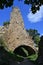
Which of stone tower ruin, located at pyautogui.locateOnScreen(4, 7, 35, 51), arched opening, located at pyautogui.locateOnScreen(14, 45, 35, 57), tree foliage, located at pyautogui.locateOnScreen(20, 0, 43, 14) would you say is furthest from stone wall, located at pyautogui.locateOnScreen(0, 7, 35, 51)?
tree foliage, located at pyautogui.locateOnScreen(20, 0, 43, 14)

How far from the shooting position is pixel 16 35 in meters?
37.0

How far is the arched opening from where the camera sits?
124ft

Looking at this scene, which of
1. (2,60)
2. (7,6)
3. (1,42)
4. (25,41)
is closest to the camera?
(7,6)

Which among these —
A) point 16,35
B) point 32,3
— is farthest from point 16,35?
point 32,3

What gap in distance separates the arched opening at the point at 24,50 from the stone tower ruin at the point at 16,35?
33.0 inches

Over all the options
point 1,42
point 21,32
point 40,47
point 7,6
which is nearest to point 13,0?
point 7,6

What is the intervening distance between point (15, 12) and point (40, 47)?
66.0 feet

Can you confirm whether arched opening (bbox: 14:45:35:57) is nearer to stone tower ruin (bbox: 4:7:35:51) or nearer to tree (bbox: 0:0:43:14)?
stone tower ruin (bbox: 4:7:35:51)

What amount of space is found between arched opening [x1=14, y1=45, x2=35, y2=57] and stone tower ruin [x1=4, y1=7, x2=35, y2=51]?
84 cm

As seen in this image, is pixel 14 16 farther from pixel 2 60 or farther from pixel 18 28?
pixel 2 60

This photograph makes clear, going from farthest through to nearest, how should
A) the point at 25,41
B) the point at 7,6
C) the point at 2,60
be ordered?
the point at 25,41, the point at 2,60, the point at 7,6

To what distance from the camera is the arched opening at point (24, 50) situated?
37.7 metres

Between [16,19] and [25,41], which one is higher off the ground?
[16,19]

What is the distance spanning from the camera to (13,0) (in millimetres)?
16891
